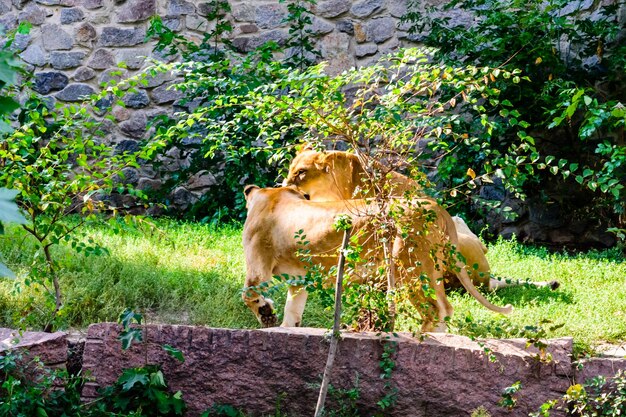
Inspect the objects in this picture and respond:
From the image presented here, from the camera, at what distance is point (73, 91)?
30.9 ft

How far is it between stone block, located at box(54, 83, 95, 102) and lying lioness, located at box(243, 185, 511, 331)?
473 centimetres

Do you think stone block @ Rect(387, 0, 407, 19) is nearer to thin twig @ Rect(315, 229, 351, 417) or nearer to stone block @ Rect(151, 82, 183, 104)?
stone block @ Rect(151, 82, 183, 104)

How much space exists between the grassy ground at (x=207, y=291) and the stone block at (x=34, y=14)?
3.70 m

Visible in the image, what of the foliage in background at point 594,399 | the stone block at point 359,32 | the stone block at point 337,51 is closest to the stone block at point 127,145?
the stone block at point 337,51

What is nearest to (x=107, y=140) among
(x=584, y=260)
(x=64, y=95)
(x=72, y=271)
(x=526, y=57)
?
(x=64, y=95)

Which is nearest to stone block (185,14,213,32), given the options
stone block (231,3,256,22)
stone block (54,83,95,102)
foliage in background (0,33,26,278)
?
stone block (231,3,256,22)

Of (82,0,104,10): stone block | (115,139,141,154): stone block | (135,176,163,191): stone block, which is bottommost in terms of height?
(135,176,163,191): stone block

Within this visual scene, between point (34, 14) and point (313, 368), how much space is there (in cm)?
679

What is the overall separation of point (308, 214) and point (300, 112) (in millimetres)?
693

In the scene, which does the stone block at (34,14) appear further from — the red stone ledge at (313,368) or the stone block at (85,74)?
the red stone ledge at (313,368)

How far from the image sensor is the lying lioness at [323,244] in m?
4.27

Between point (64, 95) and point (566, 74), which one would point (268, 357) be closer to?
point (566, 74)

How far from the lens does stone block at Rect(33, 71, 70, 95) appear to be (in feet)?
31.1

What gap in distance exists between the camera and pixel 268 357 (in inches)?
167
